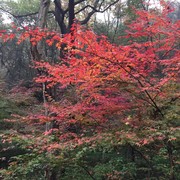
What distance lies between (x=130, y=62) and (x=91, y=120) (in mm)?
1593

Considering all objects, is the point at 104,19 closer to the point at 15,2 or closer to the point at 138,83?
the point at 15,2

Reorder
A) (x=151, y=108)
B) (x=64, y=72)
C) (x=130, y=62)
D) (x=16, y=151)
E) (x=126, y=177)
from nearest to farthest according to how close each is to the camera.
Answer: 1. (x=130, y=62)
2. (x=151, y=108)
3. (x=64, y=72)
4. (x=126, y=177)
5. (x=16, y=151)

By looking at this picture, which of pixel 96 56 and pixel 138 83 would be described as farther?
pixel 138 83

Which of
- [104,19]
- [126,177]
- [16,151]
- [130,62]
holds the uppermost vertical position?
[104,19]

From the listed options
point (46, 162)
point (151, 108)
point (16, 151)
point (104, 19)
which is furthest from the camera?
point (104, 19)

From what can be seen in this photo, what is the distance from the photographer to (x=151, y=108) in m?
4.25

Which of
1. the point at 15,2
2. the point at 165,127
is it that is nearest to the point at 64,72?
the point at 165,127

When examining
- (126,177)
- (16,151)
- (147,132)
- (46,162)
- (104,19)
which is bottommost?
(16,151)

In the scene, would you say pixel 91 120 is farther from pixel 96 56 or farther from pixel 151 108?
pixel 96 56

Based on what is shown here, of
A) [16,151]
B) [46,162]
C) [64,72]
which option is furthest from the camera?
[16,151]

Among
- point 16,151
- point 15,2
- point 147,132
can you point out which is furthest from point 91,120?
point 15,2

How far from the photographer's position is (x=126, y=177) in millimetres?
5723

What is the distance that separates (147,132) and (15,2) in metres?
14.7

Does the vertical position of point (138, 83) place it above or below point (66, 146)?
above
